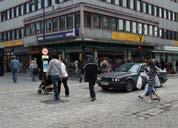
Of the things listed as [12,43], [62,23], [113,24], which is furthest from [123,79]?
[12,43]

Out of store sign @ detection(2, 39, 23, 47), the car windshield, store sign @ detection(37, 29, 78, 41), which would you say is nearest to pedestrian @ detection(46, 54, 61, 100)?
the car windshield

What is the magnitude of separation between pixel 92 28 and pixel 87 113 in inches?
1052

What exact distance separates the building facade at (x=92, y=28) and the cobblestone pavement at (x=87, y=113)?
72.8 feet

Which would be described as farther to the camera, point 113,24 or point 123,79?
point 113,24

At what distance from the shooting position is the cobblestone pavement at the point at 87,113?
30.3 feet

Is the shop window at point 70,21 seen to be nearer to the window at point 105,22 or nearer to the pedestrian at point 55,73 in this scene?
the window at point 105,22

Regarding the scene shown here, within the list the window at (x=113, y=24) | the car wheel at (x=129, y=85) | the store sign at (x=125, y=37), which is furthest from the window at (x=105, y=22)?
the car wheel at (x=129, y=85)

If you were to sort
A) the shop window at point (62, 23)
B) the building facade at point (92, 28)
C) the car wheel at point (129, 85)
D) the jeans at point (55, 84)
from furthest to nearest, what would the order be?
the shop window at point (62, 23)
the building facade at point (92, 28)
the car wheel at point (129, 85)
the jeans at point (55, 84)

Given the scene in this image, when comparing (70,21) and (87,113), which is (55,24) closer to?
(70,21)

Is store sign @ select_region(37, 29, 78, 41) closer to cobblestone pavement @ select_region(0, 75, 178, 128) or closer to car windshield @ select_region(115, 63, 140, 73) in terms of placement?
car windshield @ select_region(115, 63, 140, 73)

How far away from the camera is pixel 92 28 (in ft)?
122

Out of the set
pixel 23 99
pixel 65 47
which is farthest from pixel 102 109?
pixel 65 47

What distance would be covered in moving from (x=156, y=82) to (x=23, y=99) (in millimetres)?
5326

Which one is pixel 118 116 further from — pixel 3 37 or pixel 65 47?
pixel 3 37
